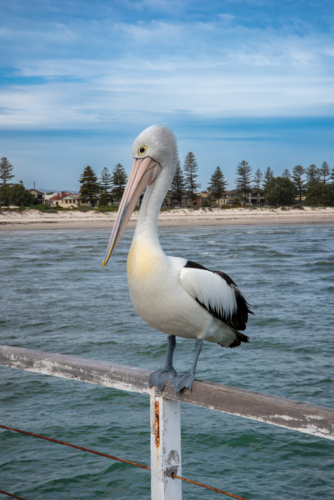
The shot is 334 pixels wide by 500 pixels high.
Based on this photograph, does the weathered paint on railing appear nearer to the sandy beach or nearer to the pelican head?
the pelican head

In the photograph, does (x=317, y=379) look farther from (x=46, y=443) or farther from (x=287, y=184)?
(x=287, y=184)

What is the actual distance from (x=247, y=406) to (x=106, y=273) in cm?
1446

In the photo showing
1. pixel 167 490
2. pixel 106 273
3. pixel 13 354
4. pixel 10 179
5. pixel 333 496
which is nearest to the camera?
pixel 167 490

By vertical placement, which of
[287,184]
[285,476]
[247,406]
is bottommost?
[285,476]

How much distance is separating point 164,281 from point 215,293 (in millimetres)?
304

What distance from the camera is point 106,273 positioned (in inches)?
616

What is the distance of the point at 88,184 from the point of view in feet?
210

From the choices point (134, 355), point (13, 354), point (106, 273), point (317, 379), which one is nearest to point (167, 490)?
point (13, 354)

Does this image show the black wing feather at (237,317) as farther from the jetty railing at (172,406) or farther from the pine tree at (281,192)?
the pine tree at (281,192)

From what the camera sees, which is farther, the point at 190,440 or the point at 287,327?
the point at 287,327

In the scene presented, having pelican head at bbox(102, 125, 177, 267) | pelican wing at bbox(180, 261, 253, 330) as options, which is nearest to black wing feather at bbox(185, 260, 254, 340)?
pelican wing at bbox(180, 261, 253, 330)

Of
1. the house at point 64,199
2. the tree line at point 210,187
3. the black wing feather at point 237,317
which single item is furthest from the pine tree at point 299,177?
the black wing feather at point 237,317

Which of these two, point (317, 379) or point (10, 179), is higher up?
point (10, 179)

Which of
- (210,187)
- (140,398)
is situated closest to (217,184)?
(210,187)
